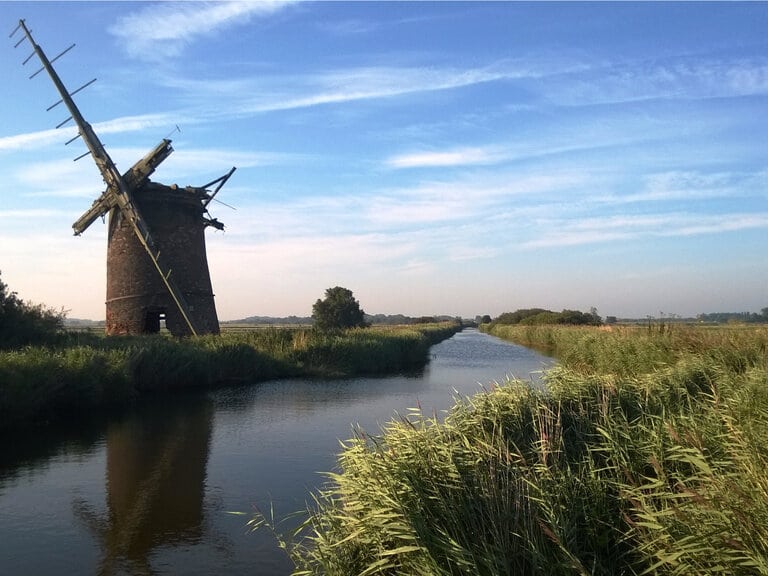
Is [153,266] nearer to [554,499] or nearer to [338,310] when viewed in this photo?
[554,499]

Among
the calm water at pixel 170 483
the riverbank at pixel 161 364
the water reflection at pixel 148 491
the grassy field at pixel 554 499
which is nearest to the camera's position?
the grassy field at pixel 554 499

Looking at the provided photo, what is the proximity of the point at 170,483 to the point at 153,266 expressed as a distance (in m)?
16.7

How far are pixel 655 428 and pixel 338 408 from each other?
391 inches

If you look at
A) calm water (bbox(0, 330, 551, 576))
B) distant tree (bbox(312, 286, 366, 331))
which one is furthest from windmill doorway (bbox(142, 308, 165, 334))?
distant tree (bbox(312, 286, 366, 331))

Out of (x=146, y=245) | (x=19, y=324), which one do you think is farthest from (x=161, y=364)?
(x=146, y=245)

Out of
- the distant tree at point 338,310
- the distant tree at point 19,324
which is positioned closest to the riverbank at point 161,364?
the distant tree at point 19,324

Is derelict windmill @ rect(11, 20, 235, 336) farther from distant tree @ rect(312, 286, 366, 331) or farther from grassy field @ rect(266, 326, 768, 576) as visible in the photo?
distant tree @ rect(312, 286, 366, 331)

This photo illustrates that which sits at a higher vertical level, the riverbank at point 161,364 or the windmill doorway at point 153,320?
the windmill doorway at point 153,320

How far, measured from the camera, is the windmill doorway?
24.1 m

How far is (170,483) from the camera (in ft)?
28.5

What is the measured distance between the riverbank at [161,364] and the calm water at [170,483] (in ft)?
3.38

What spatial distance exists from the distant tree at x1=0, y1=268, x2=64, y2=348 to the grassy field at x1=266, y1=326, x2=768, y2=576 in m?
14.5

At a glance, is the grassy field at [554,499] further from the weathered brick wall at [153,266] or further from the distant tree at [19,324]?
the weathered brick wall at [153,266]

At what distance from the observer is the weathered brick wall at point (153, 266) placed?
2381 centimetres
